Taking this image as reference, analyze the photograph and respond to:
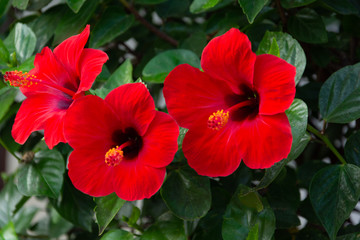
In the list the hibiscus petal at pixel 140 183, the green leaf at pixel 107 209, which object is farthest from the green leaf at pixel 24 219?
the hibiscus petal at pixel 140 183

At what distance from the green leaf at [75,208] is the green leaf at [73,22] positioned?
0.99 ft

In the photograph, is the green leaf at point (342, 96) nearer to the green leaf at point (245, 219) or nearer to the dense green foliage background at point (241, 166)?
the dense green foliage background at point (241, 166)

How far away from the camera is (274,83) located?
1.77ft

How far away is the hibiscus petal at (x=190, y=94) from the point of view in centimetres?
58

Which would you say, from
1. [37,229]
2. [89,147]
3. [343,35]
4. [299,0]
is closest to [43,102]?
[89,147]

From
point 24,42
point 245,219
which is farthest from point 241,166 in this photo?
point 24,42

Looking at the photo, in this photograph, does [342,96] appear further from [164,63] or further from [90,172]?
[90,172]

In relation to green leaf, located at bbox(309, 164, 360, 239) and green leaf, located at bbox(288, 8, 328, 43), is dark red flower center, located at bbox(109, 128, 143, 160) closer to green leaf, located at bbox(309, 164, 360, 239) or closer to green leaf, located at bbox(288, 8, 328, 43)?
green leaf, located at bbox(309, 164, 360, 239)

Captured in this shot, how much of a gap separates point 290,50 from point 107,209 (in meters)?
0.38

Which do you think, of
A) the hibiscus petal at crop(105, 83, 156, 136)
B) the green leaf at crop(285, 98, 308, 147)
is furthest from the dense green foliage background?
the hibiscus petal at crop(105, 83, 156, 136)

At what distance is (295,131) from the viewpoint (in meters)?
0.59

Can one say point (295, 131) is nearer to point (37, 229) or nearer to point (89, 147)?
point (89, 147)

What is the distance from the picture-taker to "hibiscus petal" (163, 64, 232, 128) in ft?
1.90

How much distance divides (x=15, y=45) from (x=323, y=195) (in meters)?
0.66
